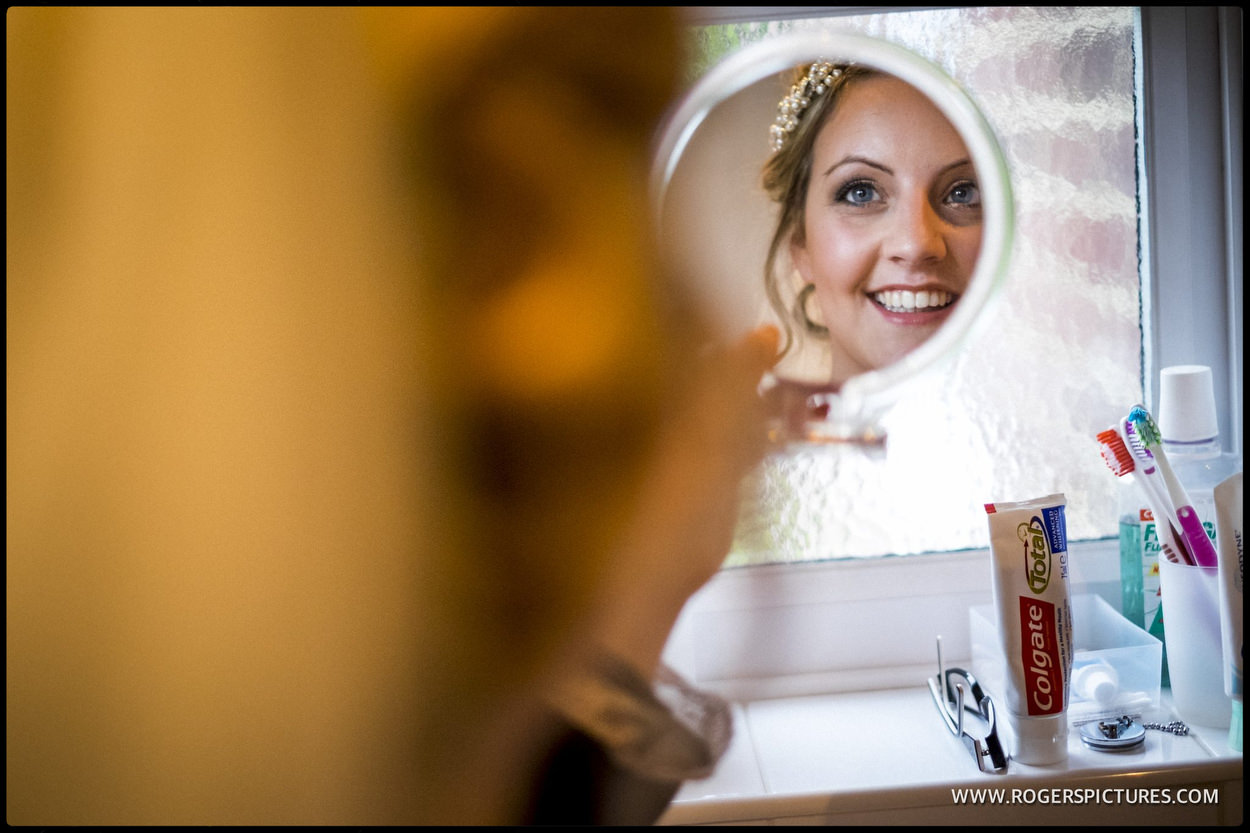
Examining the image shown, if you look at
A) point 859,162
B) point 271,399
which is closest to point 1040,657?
point 859,162

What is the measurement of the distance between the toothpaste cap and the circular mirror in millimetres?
252

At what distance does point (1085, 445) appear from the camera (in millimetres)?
787

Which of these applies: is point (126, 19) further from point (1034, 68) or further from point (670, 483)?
point (1034, 68)

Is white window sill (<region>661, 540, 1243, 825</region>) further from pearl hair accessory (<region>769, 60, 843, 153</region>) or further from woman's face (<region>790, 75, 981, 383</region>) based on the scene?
pearl hair accessory (<region>769, 60, 843, 153</region>)

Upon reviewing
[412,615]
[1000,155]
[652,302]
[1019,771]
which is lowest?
[1019,771]

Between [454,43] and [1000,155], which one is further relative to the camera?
[1000,155]

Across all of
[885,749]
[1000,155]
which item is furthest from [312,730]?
[1000,155]

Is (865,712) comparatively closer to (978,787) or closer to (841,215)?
(978,787)

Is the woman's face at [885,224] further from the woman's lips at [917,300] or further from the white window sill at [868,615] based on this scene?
the white window sill at [868,615]

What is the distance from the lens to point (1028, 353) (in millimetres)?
782

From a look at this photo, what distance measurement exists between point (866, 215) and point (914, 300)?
0.07 metres

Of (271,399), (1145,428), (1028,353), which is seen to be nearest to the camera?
(271,399)

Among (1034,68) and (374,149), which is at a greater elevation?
(1034,68)

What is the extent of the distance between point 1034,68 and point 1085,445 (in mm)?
299
